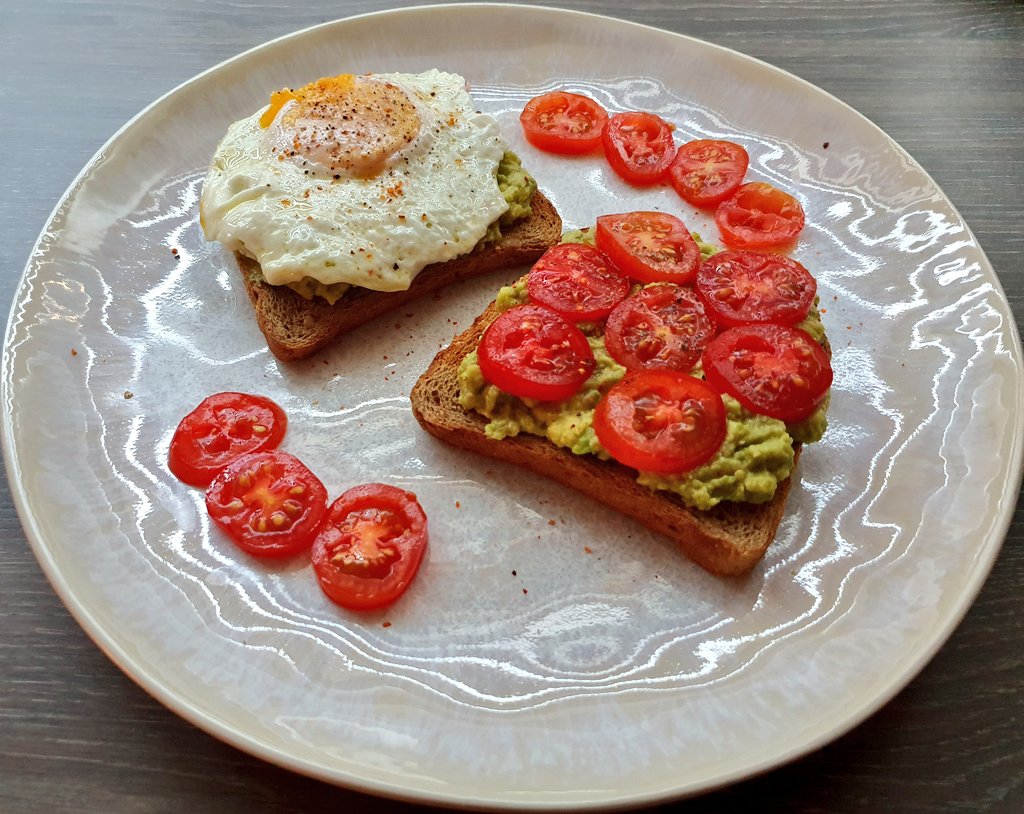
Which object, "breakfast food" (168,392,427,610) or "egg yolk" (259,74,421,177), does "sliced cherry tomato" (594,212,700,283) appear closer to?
"egg yolk" (259,74,421,177)

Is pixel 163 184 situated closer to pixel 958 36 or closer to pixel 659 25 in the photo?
pixel 659 25

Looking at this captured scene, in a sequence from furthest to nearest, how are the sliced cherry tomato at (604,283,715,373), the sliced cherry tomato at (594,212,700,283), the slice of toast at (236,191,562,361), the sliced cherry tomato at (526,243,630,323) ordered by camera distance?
the slice of toast at (236,191,562,361), the sliced cherry tomato at (594,212,700,283), the sliced cherry tomato at (526,243,630,323), the sliced cherry tomato at (604,283,715,373)

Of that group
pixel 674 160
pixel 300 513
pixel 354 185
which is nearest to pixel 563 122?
pixel 674 160

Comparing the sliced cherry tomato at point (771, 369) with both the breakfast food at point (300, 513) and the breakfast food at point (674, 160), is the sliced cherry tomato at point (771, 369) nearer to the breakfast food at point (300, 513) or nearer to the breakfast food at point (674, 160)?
the breakfast food at point (674, 160)

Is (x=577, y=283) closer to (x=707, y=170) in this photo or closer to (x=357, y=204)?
(x=357, y=204)

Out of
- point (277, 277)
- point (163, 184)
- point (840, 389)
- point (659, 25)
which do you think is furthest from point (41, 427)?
point (659, 25)

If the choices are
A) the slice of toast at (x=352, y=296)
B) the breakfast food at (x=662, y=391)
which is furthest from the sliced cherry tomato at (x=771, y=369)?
the slice of toast at (x=352, y=296)

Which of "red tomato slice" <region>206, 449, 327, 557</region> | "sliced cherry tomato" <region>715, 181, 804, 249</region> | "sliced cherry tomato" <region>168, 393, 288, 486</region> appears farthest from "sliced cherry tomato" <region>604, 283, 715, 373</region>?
"sliced cherry tomato" <region>168, 393, 288, 486</region>
